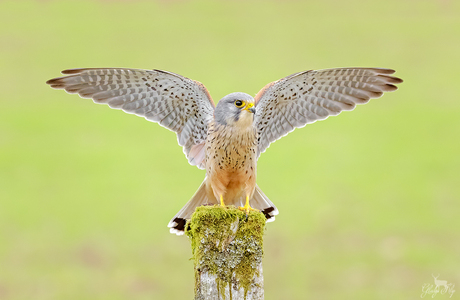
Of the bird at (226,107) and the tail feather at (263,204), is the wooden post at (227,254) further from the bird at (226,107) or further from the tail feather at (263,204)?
the tail feather at (263,204)

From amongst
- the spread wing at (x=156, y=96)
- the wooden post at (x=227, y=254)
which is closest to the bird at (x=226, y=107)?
the spread wing at (x=156, y=96)

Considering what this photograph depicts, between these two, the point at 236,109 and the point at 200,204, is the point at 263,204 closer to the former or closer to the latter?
the point at 200,204

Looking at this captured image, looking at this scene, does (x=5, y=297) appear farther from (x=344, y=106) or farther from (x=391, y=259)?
(x=344, y=106)

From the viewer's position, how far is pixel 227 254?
155 inches

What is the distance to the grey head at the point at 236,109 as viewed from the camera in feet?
17.8

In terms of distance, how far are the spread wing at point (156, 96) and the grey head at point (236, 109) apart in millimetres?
516

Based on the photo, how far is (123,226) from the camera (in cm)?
1319

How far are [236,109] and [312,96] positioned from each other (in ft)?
3.65

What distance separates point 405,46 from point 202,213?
2259 centimetres

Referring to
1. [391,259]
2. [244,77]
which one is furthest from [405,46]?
[391,259]

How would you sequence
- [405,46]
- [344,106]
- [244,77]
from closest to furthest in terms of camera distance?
[344,106], [244,77], [405,46]

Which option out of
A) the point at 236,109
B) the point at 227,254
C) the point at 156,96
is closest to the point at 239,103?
the point at 236,109

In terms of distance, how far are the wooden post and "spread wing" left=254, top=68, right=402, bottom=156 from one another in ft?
7.26

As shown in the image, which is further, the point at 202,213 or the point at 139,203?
the point at 139,203
